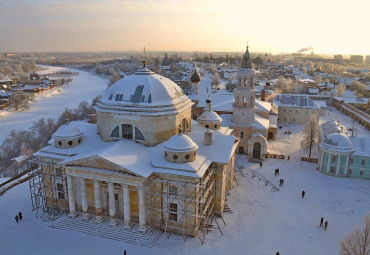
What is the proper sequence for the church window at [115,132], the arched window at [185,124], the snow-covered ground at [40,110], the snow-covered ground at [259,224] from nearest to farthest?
the snow-covered ground at [259,224]
the church window at [115,132]
the arched window at [185,124]
the snow-covered ground at [40,110]

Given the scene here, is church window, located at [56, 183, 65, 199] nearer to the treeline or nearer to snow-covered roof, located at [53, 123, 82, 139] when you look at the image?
snow-covered roof, located at [53, 123, 82, 139]

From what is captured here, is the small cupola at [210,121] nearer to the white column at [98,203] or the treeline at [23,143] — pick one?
the white column at [98,203]

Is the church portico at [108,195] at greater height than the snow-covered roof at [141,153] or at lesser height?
lesser

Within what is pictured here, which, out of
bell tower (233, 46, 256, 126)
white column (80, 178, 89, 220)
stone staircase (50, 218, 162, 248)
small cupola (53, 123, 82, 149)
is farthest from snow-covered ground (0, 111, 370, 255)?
bell tower (233, 46, 256, 126)

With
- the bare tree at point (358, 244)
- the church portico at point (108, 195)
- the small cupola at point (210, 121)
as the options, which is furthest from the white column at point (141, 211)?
the bare tree at point (358, 244)

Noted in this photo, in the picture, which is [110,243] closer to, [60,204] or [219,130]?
[60,204]
